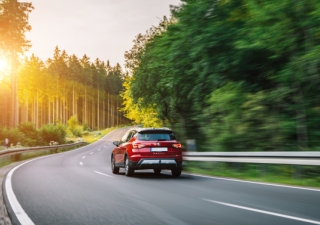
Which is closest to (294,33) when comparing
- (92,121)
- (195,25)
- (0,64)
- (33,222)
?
(195,25)

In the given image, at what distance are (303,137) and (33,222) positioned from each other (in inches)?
409

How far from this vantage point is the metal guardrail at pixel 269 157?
9.96m

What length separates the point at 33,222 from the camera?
19.0ft

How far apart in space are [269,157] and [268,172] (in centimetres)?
173

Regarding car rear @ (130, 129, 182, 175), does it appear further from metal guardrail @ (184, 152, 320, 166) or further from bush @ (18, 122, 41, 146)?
bush @ (18, 122, 41, 146)

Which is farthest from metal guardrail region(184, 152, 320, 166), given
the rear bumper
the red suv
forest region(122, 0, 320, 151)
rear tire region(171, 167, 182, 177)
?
the rear bumper

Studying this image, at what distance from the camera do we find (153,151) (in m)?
12.9

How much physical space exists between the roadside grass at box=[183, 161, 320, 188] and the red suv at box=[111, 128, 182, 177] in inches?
74.9

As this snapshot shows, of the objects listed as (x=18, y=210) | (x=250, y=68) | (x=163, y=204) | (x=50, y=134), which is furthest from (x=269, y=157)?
(x=50, y=134)

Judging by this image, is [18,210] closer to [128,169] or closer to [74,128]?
[128,169]

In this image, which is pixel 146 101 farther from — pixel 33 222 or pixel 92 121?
pixel 92 121

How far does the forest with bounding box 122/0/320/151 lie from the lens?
45.0ft

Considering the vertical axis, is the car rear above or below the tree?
below

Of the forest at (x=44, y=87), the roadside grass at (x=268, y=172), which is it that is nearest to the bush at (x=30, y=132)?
the forest at (x=44, y=87)
